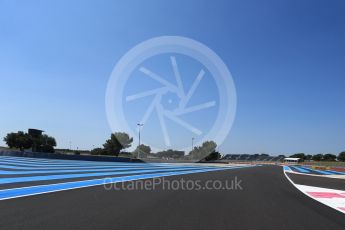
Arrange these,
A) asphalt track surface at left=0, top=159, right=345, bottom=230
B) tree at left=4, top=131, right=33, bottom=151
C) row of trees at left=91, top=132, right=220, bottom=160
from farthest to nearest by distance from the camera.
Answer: row of trees at left=91, top=132, right=220, bottom=160, tree at left=4, top=131, right=33, bottom=151, asphalt track surface at left=0, top=159, right=345, bottom=230

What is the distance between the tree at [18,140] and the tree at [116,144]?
21968 mm

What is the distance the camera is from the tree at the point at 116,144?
9454 centimetres

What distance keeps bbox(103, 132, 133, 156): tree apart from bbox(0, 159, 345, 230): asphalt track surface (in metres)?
86.6

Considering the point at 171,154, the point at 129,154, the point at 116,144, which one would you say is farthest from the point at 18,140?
the point at 171,154

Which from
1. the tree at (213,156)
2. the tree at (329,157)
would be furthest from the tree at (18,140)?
the tree at (329,157)

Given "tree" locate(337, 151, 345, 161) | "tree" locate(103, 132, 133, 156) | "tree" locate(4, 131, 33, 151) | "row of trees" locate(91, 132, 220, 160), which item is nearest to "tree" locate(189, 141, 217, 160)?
"row of trees" locate(91, 132, 220, 160)

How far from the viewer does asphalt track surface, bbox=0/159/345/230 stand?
5.42 metres

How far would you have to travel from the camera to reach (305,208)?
7.92m

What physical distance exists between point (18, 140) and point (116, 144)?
27467 millimetres

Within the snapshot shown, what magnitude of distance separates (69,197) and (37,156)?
1288 inches

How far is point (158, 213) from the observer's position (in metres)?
6.53

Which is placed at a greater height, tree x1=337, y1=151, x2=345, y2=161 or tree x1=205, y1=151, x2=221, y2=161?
tree x1=337, y1=151, x2=345, y2=161
